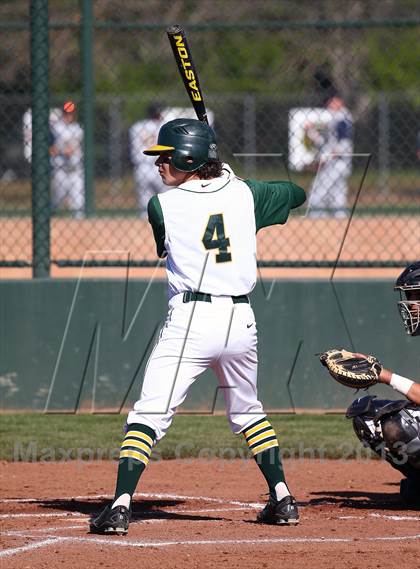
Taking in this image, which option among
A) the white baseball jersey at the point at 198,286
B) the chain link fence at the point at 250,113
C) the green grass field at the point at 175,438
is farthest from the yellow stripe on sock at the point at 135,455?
the chain link fence at the point at 250,113

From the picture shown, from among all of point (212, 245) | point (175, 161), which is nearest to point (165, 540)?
point (212, 245)

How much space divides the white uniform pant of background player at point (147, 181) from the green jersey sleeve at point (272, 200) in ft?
38.6

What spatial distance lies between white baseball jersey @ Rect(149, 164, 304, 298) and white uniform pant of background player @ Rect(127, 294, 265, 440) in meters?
0.09

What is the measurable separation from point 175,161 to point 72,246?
8.60 metres

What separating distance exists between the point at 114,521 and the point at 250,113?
1845 cm

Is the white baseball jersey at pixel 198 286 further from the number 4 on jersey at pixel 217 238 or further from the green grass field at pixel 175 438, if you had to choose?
the green grass field at pixel 175 438

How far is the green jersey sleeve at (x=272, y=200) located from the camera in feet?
18.9

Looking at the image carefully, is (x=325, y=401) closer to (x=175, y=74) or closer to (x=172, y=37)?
(x=172, y=37)

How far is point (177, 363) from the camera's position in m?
5.59

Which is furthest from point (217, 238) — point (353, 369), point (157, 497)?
point (157, 497)

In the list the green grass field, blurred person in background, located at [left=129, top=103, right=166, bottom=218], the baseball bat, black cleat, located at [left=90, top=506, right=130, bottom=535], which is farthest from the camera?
blurred person in background, located at [left=129, top=103, right=166, bottom=218]

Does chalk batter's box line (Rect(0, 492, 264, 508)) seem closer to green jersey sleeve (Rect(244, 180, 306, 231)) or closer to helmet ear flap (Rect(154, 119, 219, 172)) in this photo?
green jersey sleeve (Rect(244, 180, 306, 231))

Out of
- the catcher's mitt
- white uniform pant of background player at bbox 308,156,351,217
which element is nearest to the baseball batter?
the catcher's mitt

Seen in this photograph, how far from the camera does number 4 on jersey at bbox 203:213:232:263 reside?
556cm
